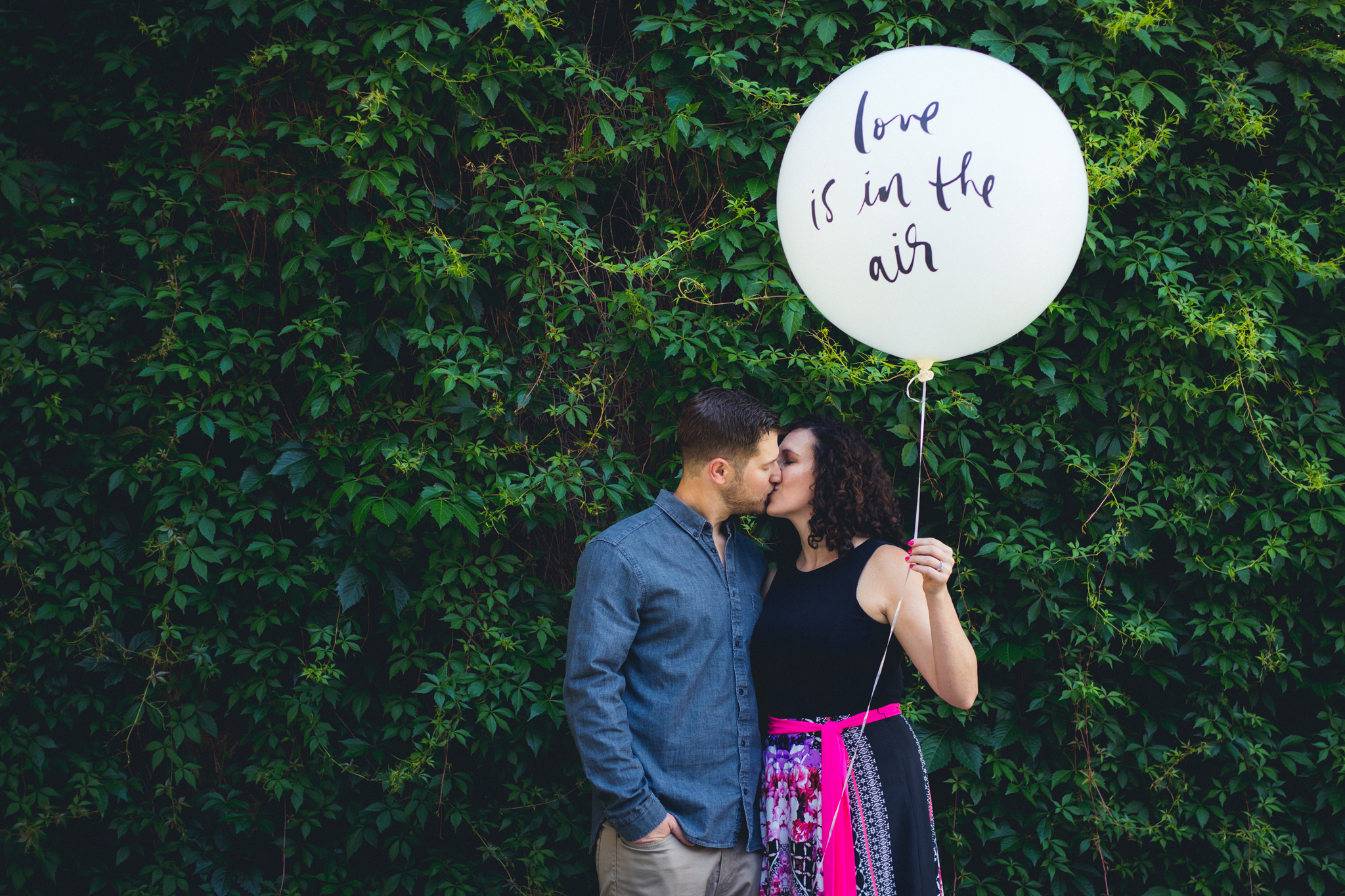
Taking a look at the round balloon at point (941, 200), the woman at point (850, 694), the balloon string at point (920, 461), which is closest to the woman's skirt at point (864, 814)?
the woman at point (850, 694)

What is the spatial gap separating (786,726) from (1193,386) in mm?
1658

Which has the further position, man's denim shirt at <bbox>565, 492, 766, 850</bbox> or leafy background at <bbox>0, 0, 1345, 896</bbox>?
leafy background at <bbox>0, 0, 1345, 896</bbox>

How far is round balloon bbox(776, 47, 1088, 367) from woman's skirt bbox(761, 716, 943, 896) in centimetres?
94

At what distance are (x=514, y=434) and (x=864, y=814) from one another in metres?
1.42

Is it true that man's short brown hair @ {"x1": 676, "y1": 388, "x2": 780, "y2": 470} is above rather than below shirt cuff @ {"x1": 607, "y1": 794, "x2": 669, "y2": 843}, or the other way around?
above

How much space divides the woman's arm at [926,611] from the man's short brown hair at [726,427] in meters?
0.42

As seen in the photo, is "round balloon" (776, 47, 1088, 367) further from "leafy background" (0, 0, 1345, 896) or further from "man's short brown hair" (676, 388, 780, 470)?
"leafy background" (0, 0, 1345, 896)

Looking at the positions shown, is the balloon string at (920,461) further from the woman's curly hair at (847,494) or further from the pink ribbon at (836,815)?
Answer: the pink ribbon at (836,815)

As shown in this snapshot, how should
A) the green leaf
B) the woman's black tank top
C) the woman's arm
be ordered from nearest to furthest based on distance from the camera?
the woman's arm
the woman's black tank top
the green leaf

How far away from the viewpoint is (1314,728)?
2438mm

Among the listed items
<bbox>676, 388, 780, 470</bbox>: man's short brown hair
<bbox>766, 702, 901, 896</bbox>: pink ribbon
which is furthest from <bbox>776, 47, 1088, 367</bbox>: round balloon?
<bbox>766, 702, 901, 896</bbox>: pink ribbon

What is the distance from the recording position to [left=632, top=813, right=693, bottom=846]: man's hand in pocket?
1792mm

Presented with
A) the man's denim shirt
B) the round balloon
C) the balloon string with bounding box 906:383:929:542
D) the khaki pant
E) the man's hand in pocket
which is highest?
the round balloon

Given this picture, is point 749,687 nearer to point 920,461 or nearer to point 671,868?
point 671,868
